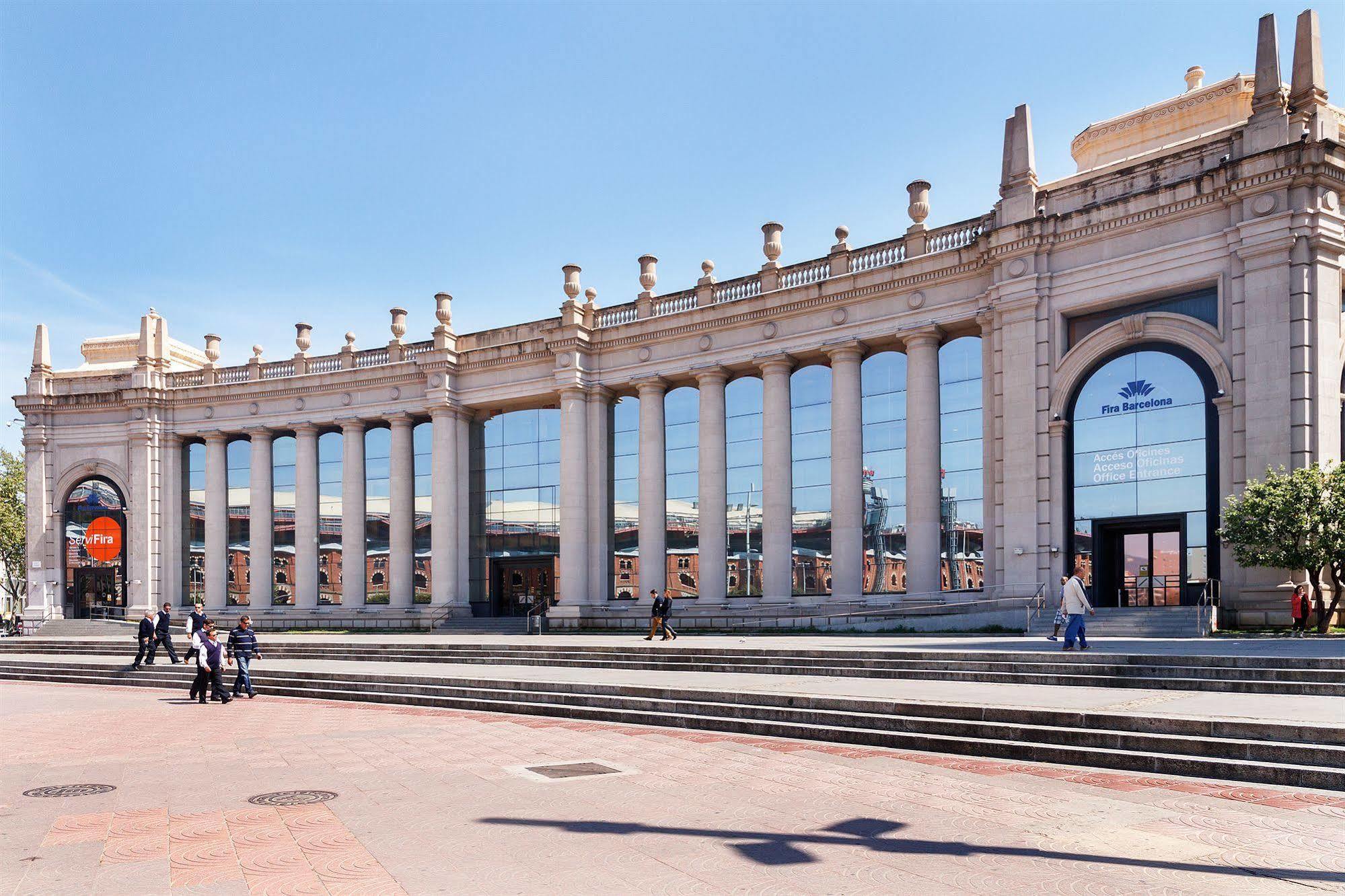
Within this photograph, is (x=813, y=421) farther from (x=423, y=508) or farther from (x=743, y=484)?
(x=423, y=508)

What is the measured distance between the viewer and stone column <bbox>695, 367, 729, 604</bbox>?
1511 inches

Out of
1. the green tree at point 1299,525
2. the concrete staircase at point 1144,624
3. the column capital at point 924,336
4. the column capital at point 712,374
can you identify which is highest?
the column capital at point 924,336

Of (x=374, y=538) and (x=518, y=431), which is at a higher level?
(x=518, y=431)

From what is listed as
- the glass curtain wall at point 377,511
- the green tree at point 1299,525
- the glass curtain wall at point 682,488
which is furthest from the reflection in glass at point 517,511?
the green tree at point 1299,525

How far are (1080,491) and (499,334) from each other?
2434 centimetres

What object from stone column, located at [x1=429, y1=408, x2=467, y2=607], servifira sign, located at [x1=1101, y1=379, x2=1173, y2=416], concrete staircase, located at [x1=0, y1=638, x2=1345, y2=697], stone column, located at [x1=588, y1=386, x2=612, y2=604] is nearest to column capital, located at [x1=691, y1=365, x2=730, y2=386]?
stone column, located at [x1=588, y1=386, x2=612, y2=604]

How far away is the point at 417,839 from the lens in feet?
30.5

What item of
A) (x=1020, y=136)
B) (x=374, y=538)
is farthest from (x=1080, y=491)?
(x=374, y=538)

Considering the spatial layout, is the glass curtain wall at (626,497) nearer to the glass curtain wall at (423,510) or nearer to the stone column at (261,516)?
the glass curtain wall at (423,510)

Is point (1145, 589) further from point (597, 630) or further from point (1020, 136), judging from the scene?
point (597, 630)

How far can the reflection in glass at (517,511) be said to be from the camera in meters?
45.1

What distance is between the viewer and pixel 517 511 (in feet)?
150

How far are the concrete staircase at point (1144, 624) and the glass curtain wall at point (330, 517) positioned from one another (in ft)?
107

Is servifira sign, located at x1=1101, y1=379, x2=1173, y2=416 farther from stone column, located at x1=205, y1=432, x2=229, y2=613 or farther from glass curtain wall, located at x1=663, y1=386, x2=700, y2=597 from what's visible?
stone column, located at x1=205, y1=432, x2=229, y2=613
